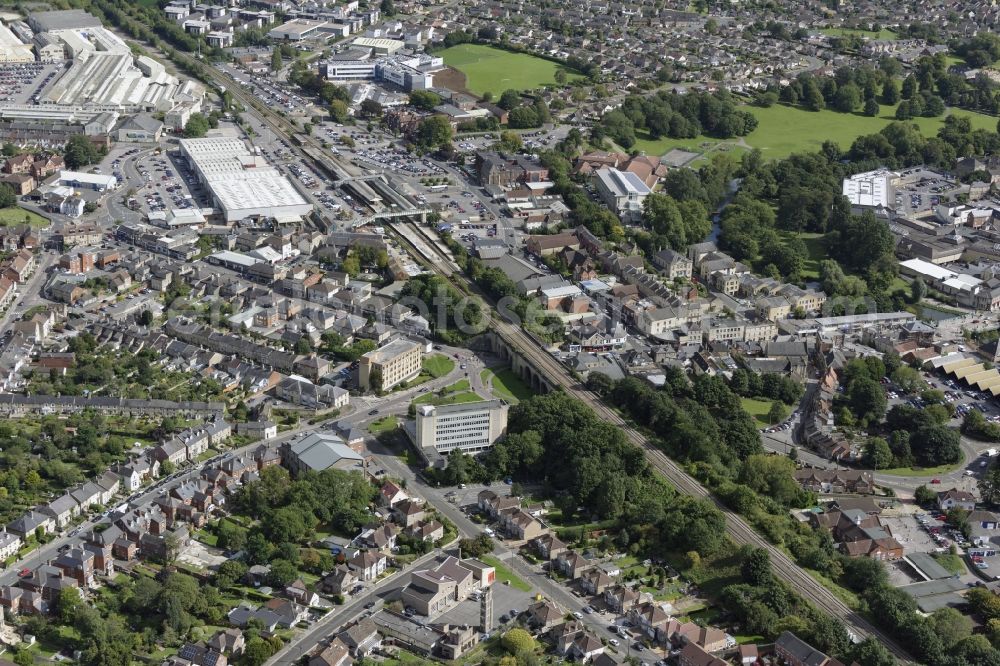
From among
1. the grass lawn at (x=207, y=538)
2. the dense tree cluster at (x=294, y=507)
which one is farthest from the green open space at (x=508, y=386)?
the grass lawn at (x=207, y=538)

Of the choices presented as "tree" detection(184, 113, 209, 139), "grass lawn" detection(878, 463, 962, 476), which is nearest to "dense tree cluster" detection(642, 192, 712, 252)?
"grass lawn" detection(878, 463, 962, 476)

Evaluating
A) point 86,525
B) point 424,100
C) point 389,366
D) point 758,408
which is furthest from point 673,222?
point 86,525

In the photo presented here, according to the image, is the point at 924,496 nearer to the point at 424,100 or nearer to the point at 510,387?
the point at 510,387

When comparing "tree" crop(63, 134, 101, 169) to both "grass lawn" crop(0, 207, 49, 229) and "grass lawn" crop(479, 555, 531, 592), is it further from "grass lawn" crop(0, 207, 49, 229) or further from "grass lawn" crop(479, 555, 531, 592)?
"grass lawn" crop(479, 555, 531, 592)

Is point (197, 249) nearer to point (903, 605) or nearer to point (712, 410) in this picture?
point (712, 410)

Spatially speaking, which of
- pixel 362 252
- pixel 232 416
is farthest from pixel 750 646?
pixel 362 252

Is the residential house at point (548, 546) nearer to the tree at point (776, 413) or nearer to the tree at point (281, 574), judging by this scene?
the tree at point (281, 574)
